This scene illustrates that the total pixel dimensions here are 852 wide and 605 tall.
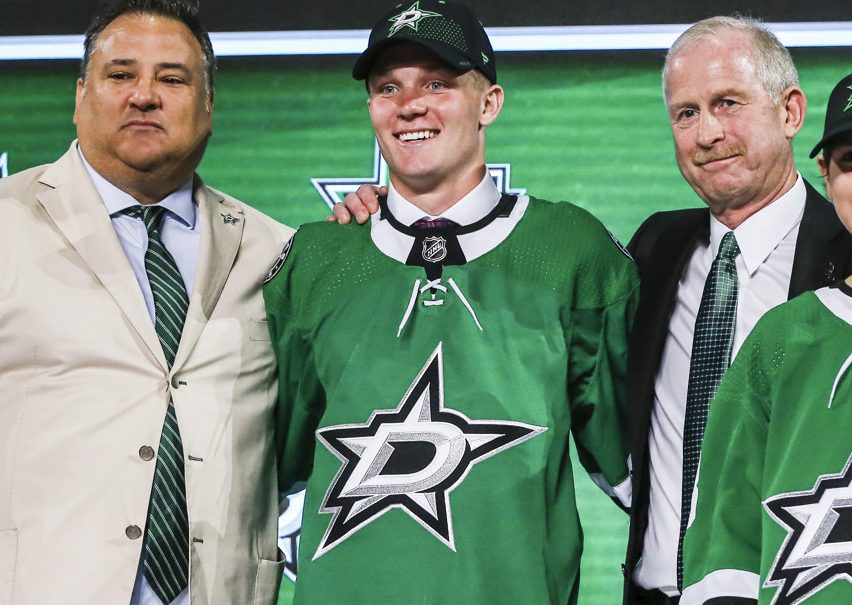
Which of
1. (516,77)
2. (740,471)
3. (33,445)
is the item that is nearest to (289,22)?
(516,77)

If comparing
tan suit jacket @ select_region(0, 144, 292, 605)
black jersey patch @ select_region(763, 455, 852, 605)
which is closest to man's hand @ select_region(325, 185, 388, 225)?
tan suit jacket @ select_region(0, 144, 292, 605)

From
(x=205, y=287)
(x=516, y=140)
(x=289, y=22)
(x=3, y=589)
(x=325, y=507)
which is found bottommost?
(x=3, y=589)

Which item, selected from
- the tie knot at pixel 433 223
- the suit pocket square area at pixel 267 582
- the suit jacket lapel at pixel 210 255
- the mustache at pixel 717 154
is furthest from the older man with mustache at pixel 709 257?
the suit pocket square area at pixel 267 582

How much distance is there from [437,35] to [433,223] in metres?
0.29

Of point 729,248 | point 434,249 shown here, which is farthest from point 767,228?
point 434,249

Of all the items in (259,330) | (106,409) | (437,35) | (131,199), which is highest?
(437,35)

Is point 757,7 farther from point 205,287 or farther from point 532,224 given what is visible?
point 205,287

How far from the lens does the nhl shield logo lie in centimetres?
203

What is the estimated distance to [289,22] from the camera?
3062 millimetres

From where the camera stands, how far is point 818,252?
A: 217 cm

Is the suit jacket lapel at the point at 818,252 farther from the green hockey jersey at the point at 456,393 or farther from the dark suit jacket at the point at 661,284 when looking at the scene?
the green hockey jersey at the point at 456,393

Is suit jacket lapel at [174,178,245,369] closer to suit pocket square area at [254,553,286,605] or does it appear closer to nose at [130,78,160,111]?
nose at [130,78,160,111]

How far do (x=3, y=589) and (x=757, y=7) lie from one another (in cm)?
200

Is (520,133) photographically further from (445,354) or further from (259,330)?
(445,354)
